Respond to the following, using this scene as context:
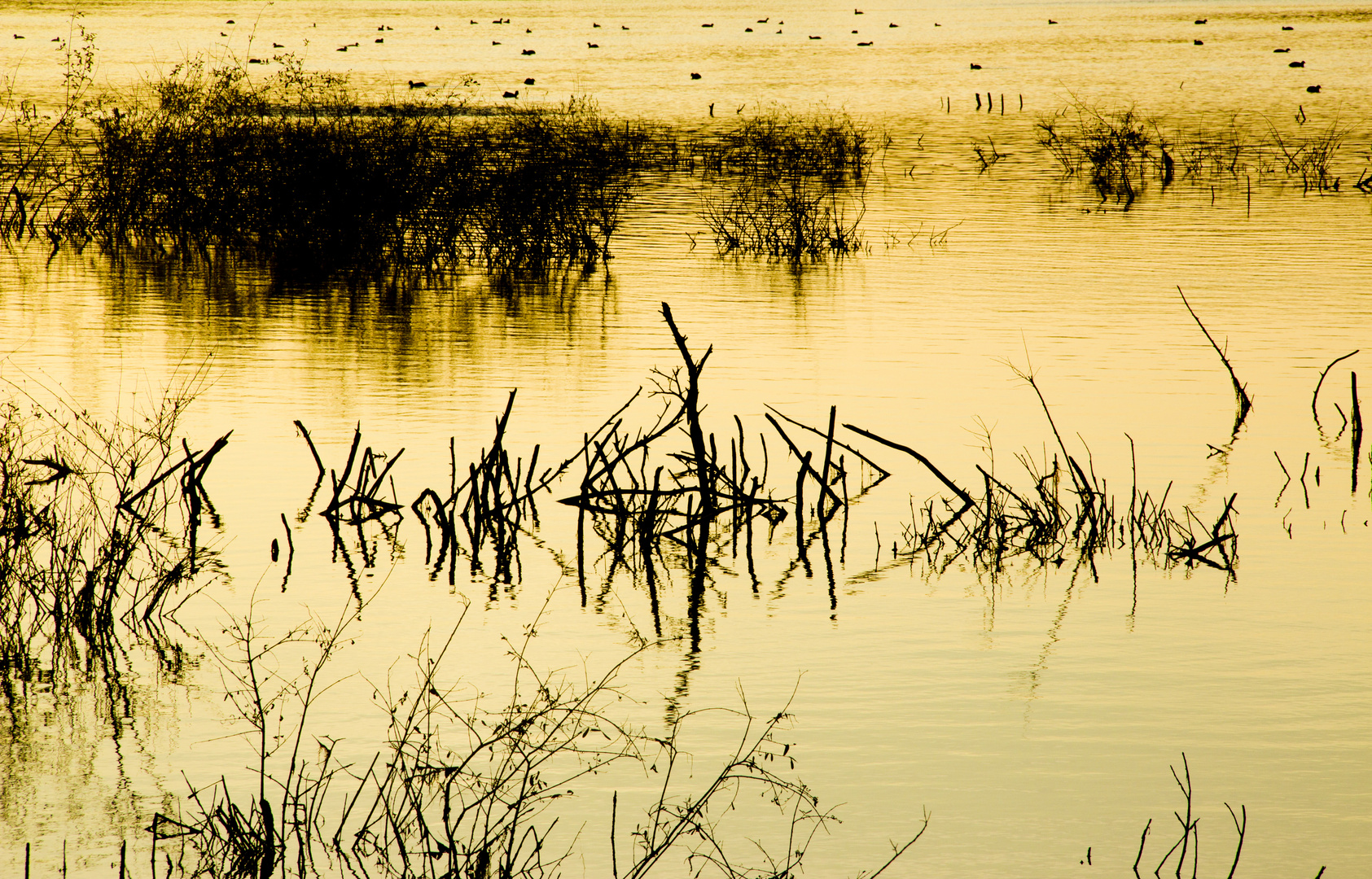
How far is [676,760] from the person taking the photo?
645 cm

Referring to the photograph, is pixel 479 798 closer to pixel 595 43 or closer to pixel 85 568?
pixel 85 568

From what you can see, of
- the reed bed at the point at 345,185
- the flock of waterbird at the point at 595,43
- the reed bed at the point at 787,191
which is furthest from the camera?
the flock of waterbird at the point at 595,43

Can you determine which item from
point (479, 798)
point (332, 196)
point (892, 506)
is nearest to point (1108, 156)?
point (332, 196)

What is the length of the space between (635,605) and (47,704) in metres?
2.89

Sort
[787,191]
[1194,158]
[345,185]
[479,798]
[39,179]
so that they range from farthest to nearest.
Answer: [1194,158]
[787,191]
[39,179]
[345,185]
[479,798]

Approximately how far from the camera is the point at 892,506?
34.2 feet

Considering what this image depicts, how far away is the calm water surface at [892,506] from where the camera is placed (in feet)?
20.4

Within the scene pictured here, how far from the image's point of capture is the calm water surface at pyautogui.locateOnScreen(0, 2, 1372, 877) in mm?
6215

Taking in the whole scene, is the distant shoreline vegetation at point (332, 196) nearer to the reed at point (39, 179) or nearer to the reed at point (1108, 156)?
the reed at point (39, 179)

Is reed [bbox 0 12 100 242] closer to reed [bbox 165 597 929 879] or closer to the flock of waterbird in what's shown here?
reed [bbox 165 597 929 879]

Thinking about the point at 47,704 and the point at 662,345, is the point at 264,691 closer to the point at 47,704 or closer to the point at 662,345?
the point at 47,704

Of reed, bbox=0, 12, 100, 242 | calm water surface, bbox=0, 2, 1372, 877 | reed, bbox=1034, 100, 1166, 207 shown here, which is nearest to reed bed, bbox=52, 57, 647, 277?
reed, bbox=0, 12, 100, 242

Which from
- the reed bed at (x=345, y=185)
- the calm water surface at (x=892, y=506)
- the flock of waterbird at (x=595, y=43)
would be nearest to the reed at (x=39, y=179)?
the reed bed at (x=345, y=185)

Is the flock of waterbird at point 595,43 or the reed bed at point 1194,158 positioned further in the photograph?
the flock of waterbird at point 595,43
